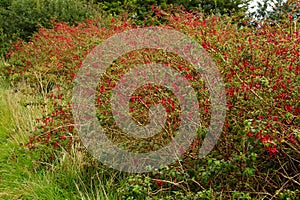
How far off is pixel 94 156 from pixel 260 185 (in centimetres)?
139

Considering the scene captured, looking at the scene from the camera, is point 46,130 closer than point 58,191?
No

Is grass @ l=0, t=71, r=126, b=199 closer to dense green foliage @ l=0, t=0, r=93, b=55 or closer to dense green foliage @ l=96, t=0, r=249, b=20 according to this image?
dense green foliage @ l=0, t=0, r=93, b=55

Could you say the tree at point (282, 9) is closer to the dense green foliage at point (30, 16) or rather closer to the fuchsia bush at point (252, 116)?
the fuchsia bush at point (252, 116)

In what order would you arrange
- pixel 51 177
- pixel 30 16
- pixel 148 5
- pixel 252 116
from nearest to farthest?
1. pixel 252 116
2. pixel 51 177
3. pixel 30 16
4. pixel 148 5

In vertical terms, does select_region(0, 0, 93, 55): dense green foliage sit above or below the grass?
above

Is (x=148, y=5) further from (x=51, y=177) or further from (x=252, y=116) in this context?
(x=252, y=116)

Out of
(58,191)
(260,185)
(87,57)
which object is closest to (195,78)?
(260,185)

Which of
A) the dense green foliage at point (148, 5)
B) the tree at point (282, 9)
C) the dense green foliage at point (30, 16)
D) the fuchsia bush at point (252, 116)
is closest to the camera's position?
the fuchsia bush at point (252, 116)

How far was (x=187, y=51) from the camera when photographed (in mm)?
3953

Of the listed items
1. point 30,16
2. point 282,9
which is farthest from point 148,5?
point 282,9

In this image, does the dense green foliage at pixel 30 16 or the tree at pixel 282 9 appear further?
the dense green foliage at pixel 30 16

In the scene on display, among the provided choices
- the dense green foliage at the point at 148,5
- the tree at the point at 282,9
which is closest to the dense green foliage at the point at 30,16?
the dense green foliage at the point at 148,5

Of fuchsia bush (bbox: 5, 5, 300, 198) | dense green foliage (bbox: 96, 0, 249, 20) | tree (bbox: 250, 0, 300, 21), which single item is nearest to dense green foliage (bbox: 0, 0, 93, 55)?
dense green foliage (bbox: 96, 0, 249, 20)

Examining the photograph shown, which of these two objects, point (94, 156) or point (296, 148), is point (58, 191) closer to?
point (94, 156)
